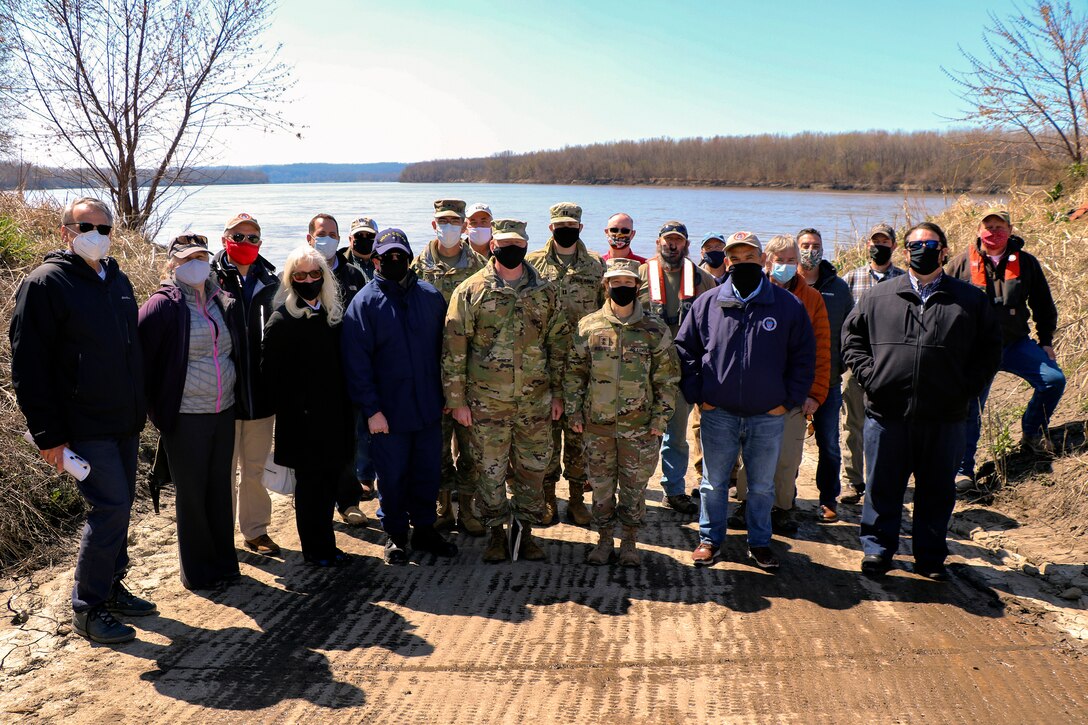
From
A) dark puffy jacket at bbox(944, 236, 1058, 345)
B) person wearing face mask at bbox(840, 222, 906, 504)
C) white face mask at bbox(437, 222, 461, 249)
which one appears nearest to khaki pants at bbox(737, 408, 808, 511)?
person wearing face mask at bbox(840, 222, 906, 504)

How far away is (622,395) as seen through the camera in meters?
4.76

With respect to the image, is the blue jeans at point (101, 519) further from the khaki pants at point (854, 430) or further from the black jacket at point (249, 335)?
the khaki pants at point (854, 430)

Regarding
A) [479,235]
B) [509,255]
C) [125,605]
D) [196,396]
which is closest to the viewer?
[125,605]

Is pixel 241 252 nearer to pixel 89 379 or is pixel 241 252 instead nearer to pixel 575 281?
pixel 89 379

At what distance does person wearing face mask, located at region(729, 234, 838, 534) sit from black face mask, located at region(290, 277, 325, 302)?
2942mm

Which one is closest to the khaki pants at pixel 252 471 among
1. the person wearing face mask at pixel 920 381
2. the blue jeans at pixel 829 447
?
the person wearing face mask at pixel 920 381

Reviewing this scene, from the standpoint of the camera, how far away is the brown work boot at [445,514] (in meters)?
5.69

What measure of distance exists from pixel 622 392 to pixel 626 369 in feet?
0.47

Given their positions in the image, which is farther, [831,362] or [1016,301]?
[1016,301]

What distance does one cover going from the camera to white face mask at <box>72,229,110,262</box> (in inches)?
152

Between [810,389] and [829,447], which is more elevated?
[810,389]

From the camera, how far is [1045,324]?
6012 millimetres

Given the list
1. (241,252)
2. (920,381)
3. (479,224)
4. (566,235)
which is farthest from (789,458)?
(241,252)

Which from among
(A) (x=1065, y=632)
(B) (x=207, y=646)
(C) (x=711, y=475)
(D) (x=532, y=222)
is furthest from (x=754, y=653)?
(D) (x=532, y=222)
